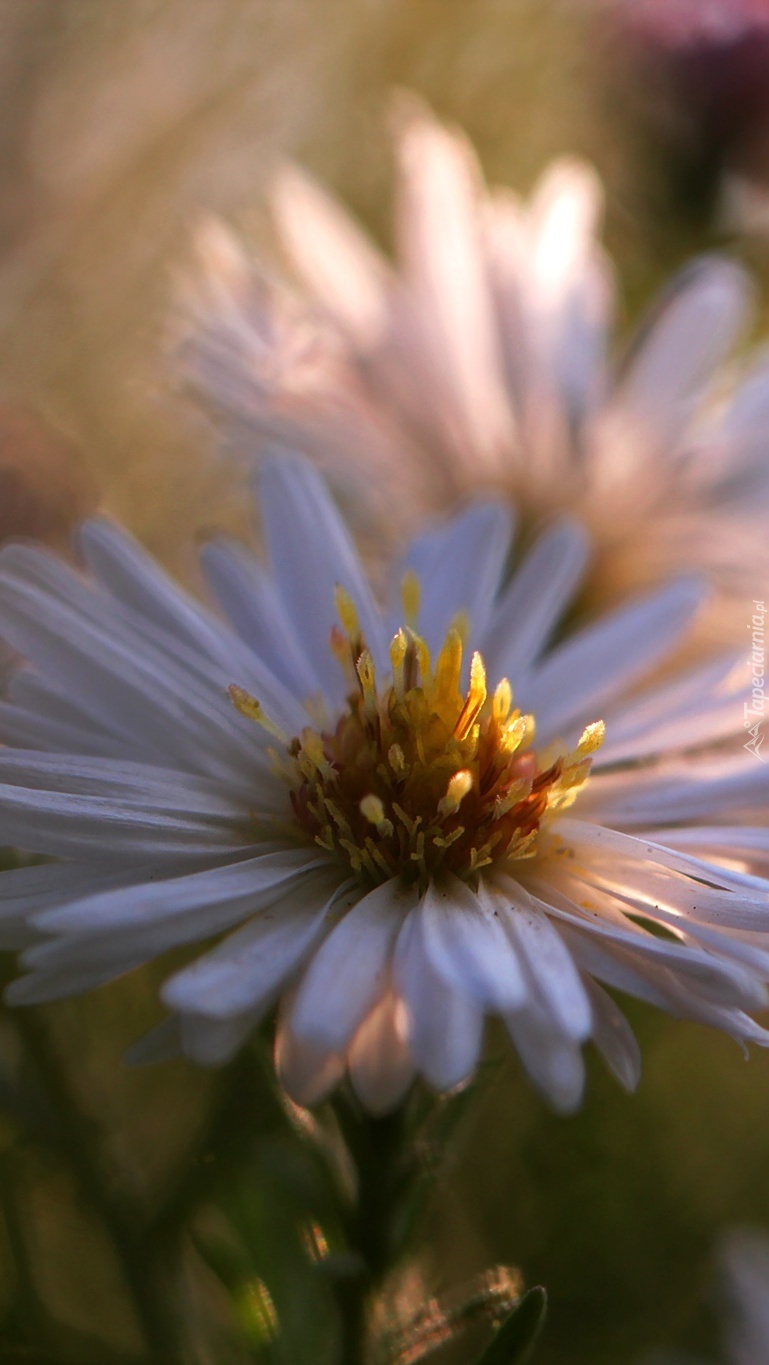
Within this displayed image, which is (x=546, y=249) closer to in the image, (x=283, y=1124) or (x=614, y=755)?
(x=614, y=755)

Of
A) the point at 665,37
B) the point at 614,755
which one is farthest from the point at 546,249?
the point at 614,755

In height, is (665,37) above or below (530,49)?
below

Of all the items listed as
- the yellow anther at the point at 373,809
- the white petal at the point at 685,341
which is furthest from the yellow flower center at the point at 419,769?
the white petal at the point at 685,341

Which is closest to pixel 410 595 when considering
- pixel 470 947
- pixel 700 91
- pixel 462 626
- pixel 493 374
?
pixel 462 626

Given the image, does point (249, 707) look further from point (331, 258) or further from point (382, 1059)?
point (331, 258)

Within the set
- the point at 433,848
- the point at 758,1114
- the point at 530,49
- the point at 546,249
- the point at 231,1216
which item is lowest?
the point at 758,1114

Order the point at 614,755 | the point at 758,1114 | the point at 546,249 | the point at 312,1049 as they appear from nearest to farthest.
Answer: the point at 312,1049, the point at 614,755, the point at 758,1114, the point at 546,249

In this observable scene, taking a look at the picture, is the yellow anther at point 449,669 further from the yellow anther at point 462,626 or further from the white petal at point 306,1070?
the white petal at point 306,1070

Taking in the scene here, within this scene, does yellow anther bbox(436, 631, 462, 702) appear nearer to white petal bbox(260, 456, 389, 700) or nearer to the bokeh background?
white petal bbox(260, 456, 389, 700)
